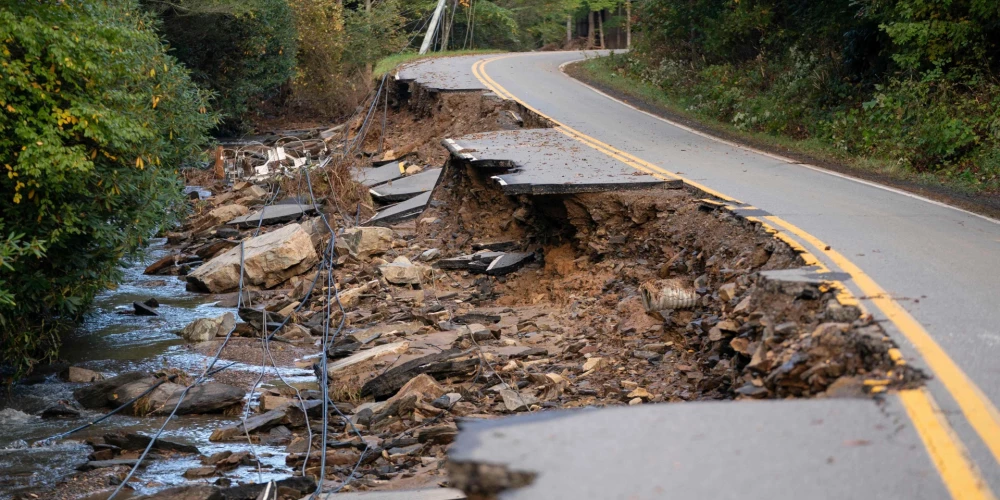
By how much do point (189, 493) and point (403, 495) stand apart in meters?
1.91

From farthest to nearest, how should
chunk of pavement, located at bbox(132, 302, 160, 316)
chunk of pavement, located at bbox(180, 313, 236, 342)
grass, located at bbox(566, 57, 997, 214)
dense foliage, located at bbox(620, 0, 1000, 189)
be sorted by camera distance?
dense foliage, located at bbox(620, 0, 1000, 189) → chunk of pavement, located at bbox(132, 302, 160, 316) → chunk of pavement, located at bbox(180, 313, 236, 342) → grass, located at bbox(566, 57, 997, 214)

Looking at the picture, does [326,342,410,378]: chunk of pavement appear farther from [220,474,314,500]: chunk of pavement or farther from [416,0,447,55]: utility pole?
[416,0,447,55]: utility pole

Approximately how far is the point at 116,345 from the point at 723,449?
398 inches

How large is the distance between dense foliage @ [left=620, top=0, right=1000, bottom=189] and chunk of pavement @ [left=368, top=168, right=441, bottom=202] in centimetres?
643

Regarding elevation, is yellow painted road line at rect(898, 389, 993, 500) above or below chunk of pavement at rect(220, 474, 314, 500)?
above

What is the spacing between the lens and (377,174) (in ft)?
63.8

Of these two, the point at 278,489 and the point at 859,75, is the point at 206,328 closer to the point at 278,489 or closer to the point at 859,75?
the point at 278,489

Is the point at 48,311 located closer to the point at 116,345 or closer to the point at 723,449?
the point at 116,345

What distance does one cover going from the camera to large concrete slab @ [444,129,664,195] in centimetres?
A: 1121

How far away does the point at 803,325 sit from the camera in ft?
18.8

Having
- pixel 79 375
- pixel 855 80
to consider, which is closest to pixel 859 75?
pixel 855 80

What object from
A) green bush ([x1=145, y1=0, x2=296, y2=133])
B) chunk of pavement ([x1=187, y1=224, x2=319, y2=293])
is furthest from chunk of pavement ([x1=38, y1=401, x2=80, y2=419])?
green bush ([x1=145, y1=0, x2=296, y2=133])

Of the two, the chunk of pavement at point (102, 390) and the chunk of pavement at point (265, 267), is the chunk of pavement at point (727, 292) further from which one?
the chunk of pavement at point (265, 267)

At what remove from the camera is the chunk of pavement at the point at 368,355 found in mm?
9672
